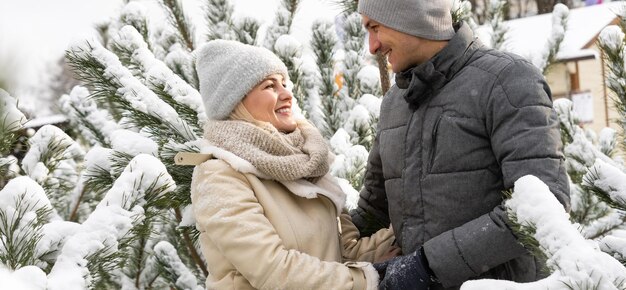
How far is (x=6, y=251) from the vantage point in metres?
1.46

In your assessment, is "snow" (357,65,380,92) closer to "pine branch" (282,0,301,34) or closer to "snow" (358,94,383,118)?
"snow" (358,94,383,118)

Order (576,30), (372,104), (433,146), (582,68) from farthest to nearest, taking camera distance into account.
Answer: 1. (576,30)
2. (582,68)
3. (372,104)
4. (433,146)

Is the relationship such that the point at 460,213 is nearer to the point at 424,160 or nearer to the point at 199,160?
the point at 424,160

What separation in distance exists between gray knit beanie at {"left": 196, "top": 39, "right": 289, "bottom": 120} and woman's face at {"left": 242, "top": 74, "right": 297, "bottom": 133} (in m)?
0.02

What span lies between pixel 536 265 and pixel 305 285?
0.67 metres

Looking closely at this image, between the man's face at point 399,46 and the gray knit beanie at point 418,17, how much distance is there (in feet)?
0.07

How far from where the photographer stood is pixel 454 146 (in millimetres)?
1805

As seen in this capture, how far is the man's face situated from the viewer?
1.95 meters

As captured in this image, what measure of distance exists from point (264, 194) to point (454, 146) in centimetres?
54

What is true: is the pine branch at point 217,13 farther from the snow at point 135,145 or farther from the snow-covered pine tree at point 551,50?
the snow-covered pine tree at point 551,50

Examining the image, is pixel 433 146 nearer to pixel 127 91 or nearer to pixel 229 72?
pixel 229 72

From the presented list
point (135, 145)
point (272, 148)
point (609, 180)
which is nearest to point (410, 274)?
point (272, 148)

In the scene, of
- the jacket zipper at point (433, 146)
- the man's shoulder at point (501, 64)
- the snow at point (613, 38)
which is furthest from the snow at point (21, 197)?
the snow at point (613, 38)

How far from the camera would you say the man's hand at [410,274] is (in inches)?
69.2
